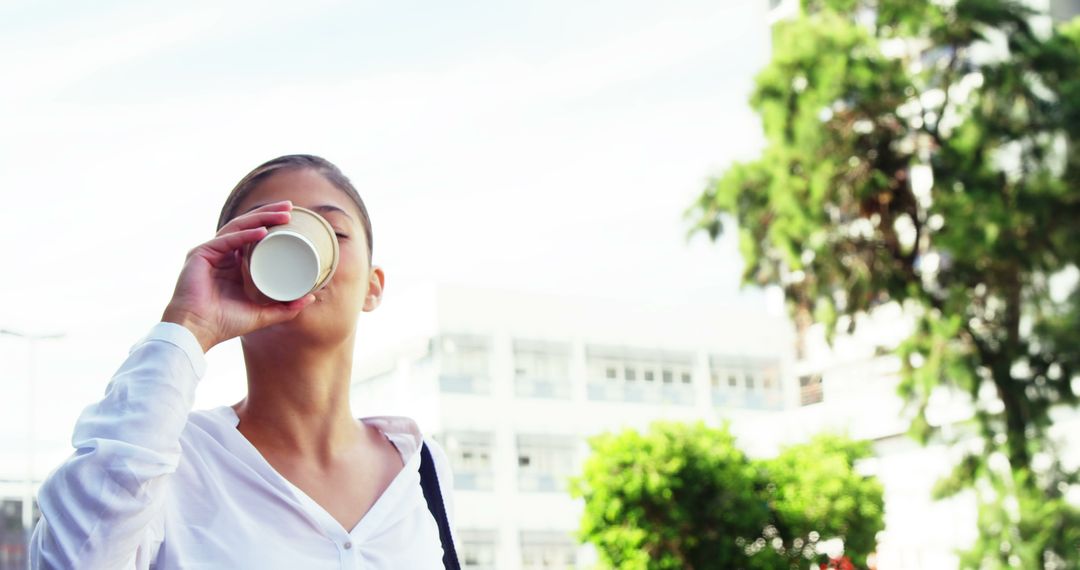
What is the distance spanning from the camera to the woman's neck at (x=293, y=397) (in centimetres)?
125

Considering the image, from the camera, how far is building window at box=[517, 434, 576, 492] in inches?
1164

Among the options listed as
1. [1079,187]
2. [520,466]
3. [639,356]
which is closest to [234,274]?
[1079,187]

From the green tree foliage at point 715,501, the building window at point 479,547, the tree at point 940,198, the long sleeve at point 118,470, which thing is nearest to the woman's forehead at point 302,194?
the long sleeve at point 118,470

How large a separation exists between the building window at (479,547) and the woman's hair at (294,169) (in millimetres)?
27385

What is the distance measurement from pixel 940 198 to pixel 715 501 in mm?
6503

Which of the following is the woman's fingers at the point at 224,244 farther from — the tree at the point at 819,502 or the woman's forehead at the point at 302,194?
the tree at the point at 819,502

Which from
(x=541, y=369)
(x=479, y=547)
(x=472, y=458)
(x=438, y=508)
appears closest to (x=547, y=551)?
(x=479, y=547)

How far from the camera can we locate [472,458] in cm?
2884

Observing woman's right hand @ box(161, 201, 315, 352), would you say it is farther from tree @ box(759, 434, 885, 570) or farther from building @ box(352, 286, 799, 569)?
building @ box(352, 286, 799, 569)

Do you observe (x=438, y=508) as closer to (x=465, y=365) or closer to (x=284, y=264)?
(x=284, y=264)

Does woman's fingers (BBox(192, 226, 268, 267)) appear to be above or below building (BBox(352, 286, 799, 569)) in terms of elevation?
below

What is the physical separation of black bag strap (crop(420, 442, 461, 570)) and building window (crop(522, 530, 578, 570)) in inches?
1114

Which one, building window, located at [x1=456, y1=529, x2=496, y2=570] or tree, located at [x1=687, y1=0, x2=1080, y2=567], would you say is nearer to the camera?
tree, located at [x1=687, y1=0, x2=1080, y2=567]

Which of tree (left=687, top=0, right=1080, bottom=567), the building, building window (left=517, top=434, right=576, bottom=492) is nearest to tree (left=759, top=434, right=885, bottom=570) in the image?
tree (left=687, top=0, right=1080, bottom=567)
